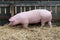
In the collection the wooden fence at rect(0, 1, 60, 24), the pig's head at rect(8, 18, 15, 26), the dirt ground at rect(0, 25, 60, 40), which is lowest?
the dirt ground at rect(0, 25, 60, 40)

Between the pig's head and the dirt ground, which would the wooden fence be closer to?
the pig's head

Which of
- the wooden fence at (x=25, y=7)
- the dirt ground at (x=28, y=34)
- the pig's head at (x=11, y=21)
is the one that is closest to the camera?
the dirt ground at (x=28, y=34)

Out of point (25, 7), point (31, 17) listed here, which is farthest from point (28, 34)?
point (25, 7)

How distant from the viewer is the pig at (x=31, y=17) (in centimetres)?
638

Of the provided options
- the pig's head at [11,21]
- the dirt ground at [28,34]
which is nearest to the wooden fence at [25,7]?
the pig's head at [11,21]

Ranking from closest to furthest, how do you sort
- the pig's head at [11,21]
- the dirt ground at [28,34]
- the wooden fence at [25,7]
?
the dirt ground at [28,34], the pig's head at [11,21], the wooden fence at [25,7]

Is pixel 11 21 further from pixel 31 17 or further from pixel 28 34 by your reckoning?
pixel 28 34

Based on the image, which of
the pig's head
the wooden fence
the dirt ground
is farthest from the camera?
the wooden fence

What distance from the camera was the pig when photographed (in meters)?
6.38

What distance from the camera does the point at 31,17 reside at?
6.52 m

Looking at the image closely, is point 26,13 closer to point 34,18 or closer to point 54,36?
point 34,18

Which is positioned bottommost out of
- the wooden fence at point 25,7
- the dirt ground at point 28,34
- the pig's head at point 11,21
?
the dirt ground at point 28,34

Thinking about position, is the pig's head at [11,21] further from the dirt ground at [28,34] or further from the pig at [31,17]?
the dirt ground at [28,34]

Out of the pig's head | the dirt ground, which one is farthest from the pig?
the dirt ground
